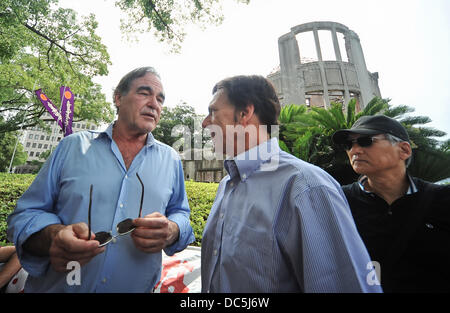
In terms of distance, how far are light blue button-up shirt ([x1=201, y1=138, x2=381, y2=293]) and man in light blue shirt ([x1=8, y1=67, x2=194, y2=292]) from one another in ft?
1.47

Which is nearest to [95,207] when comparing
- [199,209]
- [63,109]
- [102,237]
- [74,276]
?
[102,237]

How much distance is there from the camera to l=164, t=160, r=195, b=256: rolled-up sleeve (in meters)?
1.72

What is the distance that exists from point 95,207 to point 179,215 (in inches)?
26.0

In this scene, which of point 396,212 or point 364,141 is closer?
point 396,212

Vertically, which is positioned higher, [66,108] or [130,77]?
[66,108]

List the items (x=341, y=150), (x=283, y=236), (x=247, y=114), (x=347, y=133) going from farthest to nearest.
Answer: (x=341, y=150)
(x=347, y=133)
(x=247, y=114)
(x=283, y=236)

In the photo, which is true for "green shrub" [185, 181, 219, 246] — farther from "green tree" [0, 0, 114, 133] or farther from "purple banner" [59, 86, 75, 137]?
"green tree" [0, 0, 114, 133]

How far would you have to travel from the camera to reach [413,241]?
1.94 meters

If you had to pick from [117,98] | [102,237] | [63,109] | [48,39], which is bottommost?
[102,237]

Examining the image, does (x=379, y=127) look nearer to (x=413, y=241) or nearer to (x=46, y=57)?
(x=413, y=241)

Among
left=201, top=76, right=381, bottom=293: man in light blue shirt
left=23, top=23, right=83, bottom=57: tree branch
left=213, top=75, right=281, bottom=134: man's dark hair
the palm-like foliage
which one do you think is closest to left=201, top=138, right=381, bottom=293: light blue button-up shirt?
left=201, top=76, right=381, bottom=293: man in light blue shirt

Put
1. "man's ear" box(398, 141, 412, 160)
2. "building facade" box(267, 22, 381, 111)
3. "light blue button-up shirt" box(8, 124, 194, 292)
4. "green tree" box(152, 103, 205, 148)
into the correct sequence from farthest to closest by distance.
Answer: "green tree" box(152, 103, 205, 148)
"building facade" box(267, 22, 381, 111)
"man's ear" box(398, 141, 412, 160)
"light blue button-up shirt" box(8, 124, 194, 292)

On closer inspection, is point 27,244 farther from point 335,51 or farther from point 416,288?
point 335,51
